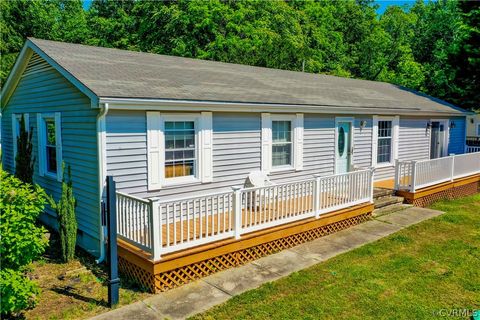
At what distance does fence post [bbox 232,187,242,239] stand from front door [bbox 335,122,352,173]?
562cm

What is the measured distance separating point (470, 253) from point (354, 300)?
11.6 ft

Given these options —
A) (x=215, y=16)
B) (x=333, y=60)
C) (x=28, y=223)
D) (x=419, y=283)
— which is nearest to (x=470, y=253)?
(x=419, y=283)

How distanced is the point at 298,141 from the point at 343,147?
2.50m

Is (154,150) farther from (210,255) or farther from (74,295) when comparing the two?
(74,295)

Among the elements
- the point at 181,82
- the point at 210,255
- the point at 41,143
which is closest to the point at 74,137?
the point at 41,143

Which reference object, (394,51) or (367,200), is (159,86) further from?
(394,51)

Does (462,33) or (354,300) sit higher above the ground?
(462,33)

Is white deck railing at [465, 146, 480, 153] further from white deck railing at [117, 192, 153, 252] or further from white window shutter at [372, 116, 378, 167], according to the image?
white deck railing at [117, 192, 153, 252]

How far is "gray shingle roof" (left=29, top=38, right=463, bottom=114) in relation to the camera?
7.39 metres

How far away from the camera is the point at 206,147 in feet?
26.5

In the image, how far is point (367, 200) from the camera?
974cm

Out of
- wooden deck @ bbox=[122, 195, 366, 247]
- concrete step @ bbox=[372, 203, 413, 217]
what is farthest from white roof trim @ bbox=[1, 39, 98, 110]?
concrete step @ bbox=[372, 203, 413, 217]

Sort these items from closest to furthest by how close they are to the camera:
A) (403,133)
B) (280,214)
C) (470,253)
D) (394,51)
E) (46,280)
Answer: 1. (46,280)
2. (470,253)
3. (280,214)
4. (403,133)
5. (394,51)

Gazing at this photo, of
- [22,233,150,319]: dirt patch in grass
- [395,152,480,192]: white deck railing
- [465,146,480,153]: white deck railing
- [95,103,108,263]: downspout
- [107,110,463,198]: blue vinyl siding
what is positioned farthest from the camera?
[465,146,480,153]: white deck railing
